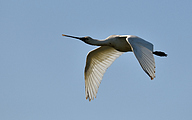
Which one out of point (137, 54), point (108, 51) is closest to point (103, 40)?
point (108, 51)

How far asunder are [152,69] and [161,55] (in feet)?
15.6

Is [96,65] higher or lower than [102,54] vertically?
lower

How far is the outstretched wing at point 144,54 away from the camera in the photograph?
13.4m

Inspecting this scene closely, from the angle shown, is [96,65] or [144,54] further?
[96,65]

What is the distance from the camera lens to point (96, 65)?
19109mm

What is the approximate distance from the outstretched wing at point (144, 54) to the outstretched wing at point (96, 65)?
3405mm

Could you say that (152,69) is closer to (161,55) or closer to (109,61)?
(161,55)

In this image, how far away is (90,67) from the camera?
19.0m

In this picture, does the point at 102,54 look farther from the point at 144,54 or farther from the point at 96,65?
the point at 144,54

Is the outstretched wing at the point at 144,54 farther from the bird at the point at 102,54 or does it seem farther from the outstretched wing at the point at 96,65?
the outstretched wing at the point at 96,65

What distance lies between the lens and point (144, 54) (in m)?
14.1

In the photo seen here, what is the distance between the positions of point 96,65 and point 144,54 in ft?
17.2

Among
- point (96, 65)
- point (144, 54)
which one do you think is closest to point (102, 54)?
point (96, 65)

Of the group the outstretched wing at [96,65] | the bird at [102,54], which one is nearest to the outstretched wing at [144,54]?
the bird at [102,54]
